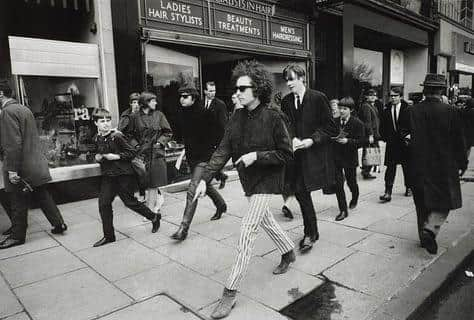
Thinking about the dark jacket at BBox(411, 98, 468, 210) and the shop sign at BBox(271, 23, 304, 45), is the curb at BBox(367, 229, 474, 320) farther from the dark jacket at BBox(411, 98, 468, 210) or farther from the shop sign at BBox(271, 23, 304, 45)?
the shop sign at BBox(271, 23, 304, 45)

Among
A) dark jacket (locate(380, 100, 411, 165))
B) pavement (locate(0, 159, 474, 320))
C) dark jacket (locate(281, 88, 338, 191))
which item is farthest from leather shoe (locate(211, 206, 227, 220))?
dark jacket (locate(380, 100, 411, 165))

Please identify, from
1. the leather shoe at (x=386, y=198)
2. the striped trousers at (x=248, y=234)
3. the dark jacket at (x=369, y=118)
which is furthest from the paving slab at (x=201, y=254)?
the dark jacket at (x=369, y=118)

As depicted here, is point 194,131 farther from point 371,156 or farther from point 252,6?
point 252,6

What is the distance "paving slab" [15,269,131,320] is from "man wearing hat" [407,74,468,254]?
321 centimetres

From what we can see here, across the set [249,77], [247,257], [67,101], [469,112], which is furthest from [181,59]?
[469,112]

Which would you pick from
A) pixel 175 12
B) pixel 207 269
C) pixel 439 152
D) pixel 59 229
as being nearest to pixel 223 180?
pixel 59 229

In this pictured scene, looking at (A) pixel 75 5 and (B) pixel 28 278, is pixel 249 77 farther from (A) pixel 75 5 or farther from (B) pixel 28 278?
(A) pixel 75 5

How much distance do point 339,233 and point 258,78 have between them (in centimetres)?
270

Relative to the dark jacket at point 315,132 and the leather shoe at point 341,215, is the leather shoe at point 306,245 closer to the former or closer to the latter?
the dark jacket at point 315,132

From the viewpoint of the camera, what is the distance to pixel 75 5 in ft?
22.8

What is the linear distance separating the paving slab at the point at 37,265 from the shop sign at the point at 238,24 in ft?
20.2

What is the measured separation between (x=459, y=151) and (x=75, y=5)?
6.40 meters

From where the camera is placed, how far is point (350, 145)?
606cm

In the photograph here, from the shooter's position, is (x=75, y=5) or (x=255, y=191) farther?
(x=75, y=5)
